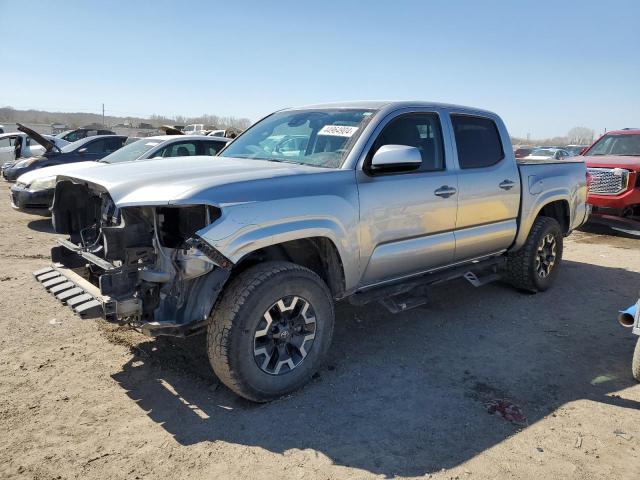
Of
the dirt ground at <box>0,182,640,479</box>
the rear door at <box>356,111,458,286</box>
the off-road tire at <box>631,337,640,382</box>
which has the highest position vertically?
the rear door at <box>356,111,458,286</box>

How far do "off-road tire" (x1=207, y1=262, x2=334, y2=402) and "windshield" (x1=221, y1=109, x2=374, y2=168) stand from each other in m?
0.98

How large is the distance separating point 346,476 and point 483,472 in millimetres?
746

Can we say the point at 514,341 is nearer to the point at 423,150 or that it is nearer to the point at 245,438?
the point at 423,150

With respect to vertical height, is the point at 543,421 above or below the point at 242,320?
below

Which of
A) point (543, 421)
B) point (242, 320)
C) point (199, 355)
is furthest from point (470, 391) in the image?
point (199, 355)

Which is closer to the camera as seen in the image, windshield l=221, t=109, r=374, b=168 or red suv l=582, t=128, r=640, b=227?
windshield l=221, t=109, r=374, b=168

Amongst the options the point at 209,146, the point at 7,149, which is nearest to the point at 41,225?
the point at 209,146

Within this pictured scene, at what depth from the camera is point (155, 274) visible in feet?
10.3

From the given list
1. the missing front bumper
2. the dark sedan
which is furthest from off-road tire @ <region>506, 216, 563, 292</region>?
the dark sedan

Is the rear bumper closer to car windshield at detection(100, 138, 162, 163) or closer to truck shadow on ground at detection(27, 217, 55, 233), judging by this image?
truck shadow on ground at detection(27, 217, 55, 233)

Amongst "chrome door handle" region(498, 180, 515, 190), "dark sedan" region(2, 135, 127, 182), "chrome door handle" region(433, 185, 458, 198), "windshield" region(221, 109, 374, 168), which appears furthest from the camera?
"dark sedan" region(2, 135, 127, 182)

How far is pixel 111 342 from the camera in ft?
14.1

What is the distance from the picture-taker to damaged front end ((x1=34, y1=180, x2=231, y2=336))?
3.05m

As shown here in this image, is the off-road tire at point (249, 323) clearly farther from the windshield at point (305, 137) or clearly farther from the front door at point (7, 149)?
the front door at point (7, 149)
